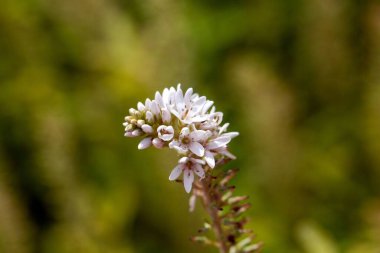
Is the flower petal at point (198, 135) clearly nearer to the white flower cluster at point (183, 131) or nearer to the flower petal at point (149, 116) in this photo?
the white flower cluster at point (183, 131)

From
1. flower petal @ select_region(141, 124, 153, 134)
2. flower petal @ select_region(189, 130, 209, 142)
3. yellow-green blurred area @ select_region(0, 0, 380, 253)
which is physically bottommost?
flower petal @ select_region(189, 130, 209, 142)

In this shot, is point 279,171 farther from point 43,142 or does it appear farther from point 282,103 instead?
point 43,142

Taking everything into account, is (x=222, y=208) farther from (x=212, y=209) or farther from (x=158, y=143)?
(x=158, y=143)

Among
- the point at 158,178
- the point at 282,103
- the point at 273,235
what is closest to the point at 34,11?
the point at 158,178

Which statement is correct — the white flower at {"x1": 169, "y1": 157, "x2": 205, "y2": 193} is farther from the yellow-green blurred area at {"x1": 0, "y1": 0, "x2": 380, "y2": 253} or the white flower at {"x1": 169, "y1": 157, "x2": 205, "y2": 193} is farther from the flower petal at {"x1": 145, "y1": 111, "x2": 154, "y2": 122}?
the yellow-green blurred area at {"x1": 0, "y1": 0, "x2": 380, "y2": 253}

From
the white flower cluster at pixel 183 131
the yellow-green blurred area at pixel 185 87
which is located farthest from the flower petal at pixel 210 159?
the yellow-green blurred area at pixel 185 87

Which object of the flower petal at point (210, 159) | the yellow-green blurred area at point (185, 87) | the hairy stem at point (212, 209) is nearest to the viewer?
the flower petal at point (210, 159)

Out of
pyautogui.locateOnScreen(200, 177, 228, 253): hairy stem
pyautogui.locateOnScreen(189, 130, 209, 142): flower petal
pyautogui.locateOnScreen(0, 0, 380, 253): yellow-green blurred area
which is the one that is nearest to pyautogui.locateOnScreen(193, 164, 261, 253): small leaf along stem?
pyautogui.locateOnScreen(200, 177, 228, 253): hairy stem
